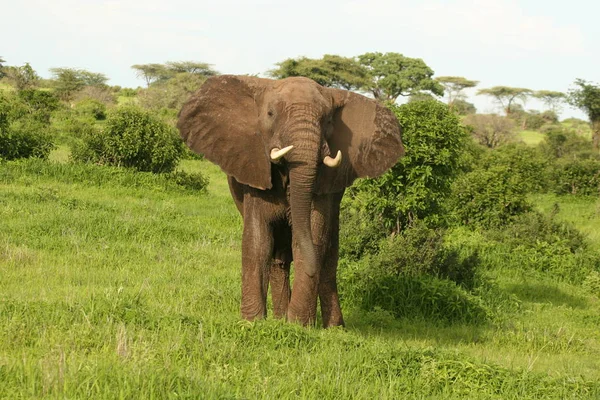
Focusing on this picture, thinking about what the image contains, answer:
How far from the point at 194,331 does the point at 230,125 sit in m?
2.11

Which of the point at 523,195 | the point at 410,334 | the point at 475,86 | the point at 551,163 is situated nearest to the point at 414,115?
the point at 410,334

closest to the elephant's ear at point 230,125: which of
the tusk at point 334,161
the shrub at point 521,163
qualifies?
the tusk at point 334,161

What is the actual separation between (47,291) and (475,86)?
5914 centimetres

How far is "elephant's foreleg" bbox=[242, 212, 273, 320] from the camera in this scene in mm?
7617

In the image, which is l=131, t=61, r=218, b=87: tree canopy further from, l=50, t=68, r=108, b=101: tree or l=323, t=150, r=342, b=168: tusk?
l=323, t=150, r=342, b=168: tusk

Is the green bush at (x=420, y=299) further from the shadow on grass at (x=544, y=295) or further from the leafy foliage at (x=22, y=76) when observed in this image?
the leafy foliage at (x=22, y=76)

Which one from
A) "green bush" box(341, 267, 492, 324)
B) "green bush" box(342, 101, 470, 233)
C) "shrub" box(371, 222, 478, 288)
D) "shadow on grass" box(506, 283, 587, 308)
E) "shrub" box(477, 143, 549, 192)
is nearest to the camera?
"green bush" box(341, 267, 492, 324)

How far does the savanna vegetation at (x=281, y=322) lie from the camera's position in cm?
570

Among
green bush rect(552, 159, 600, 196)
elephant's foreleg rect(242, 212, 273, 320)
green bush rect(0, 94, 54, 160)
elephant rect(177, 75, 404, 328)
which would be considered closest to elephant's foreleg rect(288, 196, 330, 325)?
elephant rect(177, 75, 404, 328)

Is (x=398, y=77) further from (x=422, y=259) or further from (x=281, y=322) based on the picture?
(x=281, y=322)

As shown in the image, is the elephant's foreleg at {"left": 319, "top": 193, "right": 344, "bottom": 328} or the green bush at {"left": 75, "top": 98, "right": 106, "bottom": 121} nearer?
the elephant's foreleg at {"left": 319, "top": 193, "right": 344, "bottom": 328}

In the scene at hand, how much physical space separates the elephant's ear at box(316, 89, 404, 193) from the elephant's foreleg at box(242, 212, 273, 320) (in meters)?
0.70

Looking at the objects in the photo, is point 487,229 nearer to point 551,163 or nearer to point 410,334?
point 410,334

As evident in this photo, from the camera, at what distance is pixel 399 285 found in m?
Result: 10.7
